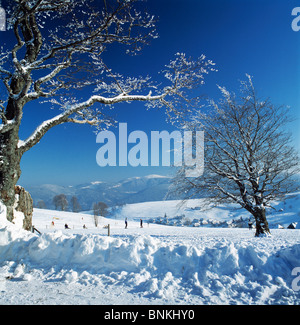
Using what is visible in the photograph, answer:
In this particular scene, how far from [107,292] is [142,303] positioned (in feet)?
2.20

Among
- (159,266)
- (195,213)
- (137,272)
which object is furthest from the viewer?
(195,213)

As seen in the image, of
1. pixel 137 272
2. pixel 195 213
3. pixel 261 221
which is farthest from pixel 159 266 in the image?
pixel 195 213

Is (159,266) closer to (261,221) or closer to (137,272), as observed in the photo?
(137,272)

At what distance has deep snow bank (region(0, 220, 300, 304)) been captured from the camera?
3041mm

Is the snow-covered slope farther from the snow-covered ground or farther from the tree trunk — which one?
the snow-covered ground

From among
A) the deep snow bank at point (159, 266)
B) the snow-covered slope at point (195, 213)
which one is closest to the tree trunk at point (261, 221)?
the deep snow bank at point (159, 266)

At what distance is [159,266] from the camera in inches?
150

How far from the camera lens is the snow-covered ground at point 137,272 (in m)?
2.95

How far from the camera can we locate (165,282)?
10.9ft

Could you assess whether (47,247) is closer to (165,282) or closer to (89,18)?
(165,282)

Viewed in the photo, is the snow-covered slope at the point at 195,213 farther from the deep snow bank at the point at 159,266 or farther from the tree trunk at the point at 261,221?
the deep snow bank at the point at 159,266

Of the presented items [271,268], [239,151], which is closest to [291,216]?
[239,151]

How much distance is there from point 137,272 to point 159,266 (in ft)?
1.48
